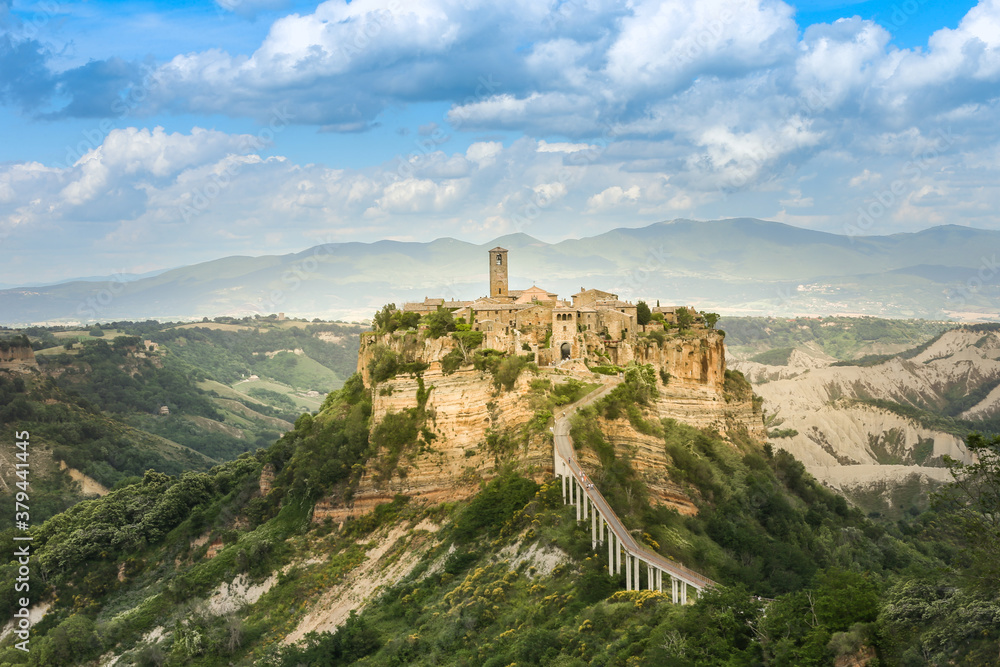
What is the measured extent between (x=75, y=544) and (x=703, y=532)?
160 feet

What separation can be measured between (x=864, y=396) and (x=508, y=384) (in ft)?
385

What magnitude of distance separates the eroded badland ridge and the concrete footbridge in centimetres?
271

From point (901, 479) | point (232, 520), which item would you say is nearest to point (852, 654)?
point (232, 520)

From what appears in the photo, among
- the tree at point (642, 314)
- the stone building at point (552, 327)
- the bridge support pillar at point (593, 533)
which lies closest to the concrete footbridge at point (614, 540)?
the bridge support pillar at point (593, 533)

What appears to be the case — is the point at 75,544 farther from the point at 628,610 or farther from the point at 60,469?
the point at 628,610

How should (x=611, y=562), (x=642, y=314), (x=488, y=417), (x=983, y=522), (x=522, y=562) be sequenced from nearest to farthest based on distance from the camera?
1. (x=983, y=522)
2. (x=611, y=562)
3. (x=522, y=562)
4. (x=488, y=417)
5. (x=642, y=314)

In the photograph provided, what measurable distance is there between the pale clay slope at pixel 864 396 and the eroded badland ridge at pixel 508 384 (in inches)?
1880

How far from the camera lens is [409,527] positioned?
179 feet

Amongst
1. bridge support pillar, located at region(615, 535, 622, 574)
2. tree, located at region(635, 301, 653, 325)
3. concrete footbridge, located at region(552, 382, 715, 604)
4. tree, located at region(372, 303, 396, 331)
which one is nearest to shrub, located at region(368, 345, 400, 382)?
tree, located at region(372, 303, 396, 331)

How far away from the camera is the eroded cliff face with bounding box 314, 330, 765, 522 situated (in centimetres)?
5231

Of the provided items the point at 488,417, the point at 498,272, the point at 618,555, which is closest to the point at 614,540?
the point at 618,555

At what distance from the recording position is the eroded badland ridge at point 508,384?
53281 mm

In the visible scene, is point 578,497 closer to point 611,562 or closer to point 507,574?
point 611,562

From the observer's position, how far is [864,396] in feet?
500
